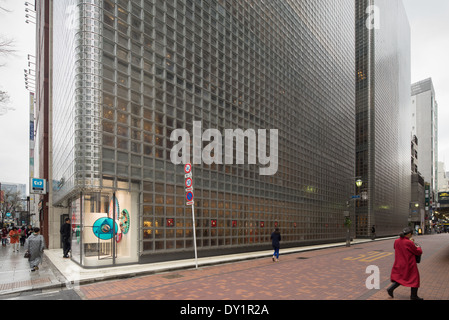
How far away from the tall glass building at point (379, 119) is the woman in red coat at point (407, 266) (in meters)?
44.5

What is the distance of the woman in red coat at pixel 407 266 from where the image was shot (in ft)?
24.5

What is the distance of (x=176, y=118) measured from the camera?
15.6m

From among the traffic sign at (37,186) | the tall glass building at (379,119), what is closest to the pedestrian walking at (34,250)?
the traffic sign at (37,186)

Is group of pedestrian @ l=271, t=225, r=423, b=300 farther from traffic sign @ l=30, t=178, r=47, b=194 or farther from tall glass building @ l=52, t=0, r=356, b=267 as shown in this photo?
traffic sign @ l=30, t=178, r=47, b=194

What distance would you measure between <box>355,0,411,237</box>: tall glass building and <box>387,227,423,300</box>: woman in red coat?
4453cm

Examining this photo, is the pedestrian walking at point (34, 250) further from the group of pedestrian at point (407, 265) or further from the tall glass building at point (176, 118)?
the group of pedestrian at point (407, 265)

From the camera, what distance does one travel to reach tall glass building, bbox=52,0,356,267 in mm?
12688

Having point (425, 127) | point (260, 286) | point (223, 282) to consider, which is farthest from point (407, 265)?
point (425, 127)

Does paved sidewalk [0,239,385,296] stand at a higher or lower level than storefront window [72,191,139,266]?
lower

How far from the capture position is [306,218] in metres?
27.4

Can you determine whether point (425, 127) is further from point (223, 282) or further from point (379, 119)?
point (223, 282)

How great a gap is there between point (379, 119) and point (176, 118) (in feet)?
159

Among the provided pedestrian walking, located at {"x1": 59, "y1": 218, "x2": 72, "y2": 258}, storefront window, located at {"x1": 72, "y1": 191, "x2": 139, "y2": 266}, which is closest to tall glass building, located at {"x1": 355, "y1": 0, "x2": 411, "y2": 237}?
storefront window, located at {"x1": 72, "y1": 191, "x2": 139, "y2": 266}

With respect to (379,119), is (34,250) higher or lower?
lower
